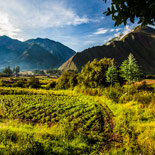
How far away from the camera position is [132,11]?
6.49 ft

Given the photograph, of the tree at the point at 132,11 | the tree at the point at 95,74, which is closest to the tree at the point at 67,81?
the tree at the point at 95,74

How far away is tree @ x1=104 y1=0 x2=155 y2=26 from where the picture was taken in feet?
6.04

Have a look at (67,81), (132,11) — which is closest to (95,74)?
(67,81)

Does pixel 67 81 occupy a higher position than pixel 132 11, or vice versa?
pixel 132 11

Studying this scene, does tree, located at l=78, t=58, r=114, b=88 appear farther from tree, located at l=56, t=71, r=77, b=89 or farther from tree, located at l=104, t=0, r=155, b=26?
tree, located at l=104, t=0, r=155, b=26

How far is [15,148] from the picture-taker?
3184 mm

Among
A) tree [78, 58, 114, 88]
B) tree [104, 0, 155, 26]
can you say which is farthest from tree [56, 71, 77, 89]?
tree [104, 0, 155, 26]

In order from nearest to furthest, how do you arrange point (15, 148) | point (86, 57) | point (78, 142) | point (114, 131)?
point (15, 148)
point (78, 142)
point (114, 131)
point (86, 57)

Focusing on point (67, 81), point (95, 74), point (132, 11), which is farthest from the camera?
point (67, 81)

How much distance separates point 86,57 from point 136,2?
201489 mm

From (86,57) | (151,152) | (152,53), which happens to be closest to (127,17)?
(151,152)

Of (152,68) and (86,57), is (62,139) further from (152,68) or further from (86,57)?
(152,68)

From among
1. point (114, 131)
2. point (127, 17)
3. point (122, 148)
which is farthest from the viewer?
point (114, 131)

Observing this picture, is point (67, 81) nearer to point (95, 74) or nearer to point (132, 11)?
point (95, 74)
